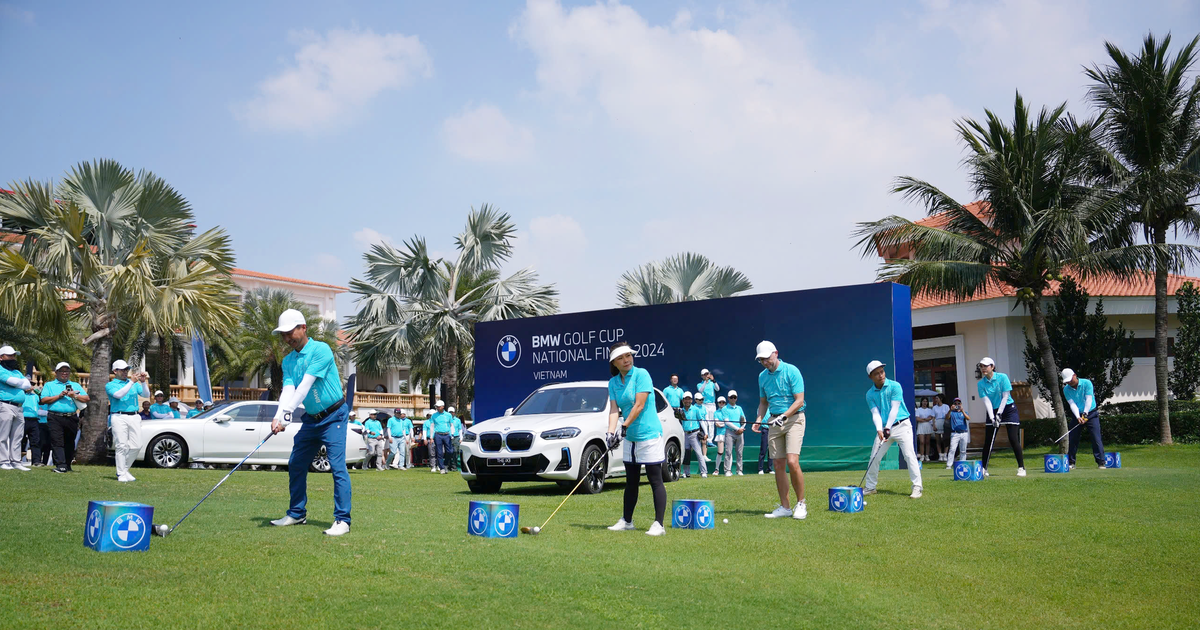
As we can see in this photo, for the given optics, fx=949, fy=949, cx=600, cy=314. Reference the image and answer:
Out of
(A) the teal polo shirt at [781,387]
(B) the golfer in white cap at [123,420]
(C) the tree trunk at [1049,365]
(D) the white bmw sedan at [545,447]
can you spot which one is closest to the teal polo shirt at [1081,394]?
→ (D) the white bmw sedan at [545,447]

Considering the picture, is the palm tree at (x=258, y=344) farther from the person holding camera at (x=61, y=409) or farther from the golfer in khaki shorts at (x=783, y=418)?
the golfer in khaki shorts at (x=783, y=418)

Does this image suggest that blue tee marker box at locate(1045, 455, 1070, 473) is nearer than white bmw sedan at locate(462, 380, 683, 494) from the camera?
No

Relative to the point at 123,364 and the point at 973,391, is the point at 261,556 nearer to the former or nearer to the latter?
the point at 123,364

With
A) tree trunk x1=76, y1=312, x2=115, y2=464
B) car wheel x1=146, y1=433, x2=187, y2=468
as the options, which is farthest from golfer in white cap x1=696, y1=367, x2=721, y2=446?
tree trunk x1=76, y1=312, x2=115, y2=464

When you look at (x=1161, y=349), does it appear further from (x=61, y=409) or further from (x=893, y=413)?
(x=61, y=409)

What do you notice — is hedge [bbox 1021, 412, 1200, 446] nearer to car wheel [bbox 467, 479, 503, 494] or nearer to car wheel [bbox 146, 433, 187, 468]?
car wheel [bbox 467, 479, 503, 494]

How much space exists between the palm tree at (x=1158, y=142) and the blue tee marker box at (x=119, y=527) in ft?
83.1

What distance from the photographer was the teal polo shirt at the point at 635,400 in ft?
28.8

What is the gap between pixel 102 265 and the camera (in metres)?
18.4

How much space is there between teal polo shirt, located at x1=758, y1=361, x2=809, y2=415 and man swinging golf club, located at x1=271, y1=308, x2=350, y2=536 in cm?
446

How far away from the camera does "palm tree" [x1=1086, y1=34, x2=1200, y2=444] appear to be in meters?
25.0

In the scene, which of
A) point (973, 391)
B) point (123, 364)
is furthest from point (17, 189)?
point (973, 391)

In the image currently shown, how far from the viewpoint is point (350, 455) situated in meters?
19.9

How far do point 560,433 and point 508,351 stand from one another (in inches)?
459
